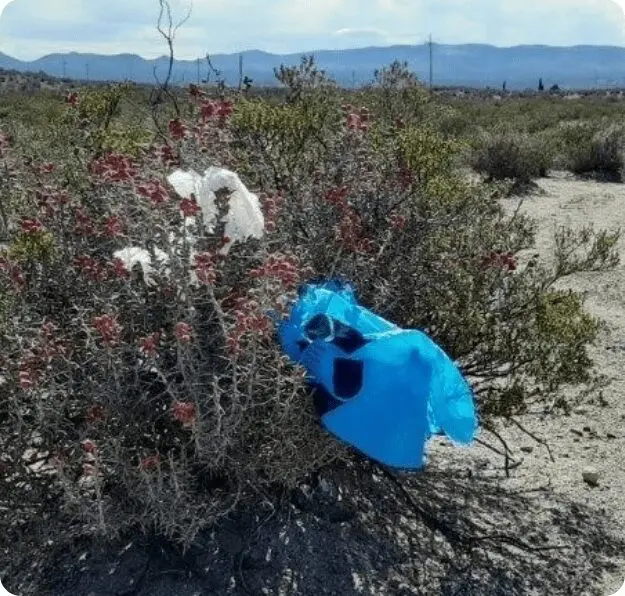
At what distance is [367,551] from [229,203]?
1.31 metres

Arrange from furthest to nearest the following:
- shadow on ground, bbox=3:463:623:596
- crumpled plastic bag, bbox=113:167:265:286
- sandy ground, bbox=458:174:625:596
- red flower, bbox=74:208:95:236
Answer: sandy ground, bbox=458:174:625:596 → red flower, bbox=74:208:95:236 → shadow on ground, bbox=3:463:623:596 → crumpled plastic bag, bbox=113:167:265:286

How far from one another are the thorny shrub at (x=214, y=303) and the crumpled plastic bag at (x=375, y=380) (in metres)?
0.09

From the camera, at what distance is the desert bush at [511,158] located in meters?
13.5

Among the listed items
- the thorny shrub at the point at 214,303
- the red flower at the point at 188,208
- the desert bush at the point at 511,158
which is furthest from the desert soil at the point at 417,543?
the desert bush at the point at 511,158

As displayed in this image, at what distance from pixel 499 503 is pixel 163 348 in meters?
1.63

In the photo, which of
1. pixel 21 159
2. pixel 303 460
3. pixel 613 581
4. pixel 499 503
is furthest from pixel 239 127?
pixel 613 581

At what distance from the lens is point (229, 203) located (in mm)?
3016

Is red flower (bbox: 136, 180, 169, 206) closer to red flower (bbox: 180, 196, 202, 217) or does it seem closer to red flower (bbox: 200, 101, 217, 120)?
red flower (bbox: 180, 196, 202, 217)

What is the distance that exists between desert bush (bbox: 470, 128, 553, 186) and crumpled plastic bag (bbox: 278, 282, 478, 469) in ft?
34.7

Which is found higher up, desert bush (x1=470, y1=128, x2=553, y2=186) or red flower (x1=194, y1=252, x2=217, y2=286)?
red flower (x1=194, y1=252, x2=217, y2=286)

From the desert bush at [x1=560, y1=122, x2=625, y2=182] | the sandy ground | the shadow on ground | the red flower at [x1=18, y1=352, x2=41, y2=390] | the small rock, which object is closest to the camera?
the red flower at [x1=18, y1=352, x2=41, y2=390]

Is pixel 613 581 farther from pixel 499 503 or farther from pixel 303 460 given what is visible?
pixel 303 460

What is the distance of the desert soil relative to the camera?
3.14 m

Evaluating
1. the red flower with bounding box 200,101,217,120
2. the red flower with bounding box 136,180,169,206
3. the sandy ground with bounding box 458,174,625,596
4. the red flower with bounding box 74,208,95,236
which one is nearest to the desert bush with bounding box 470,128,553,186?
the sandy ground with bounding box 458,174,625,596
